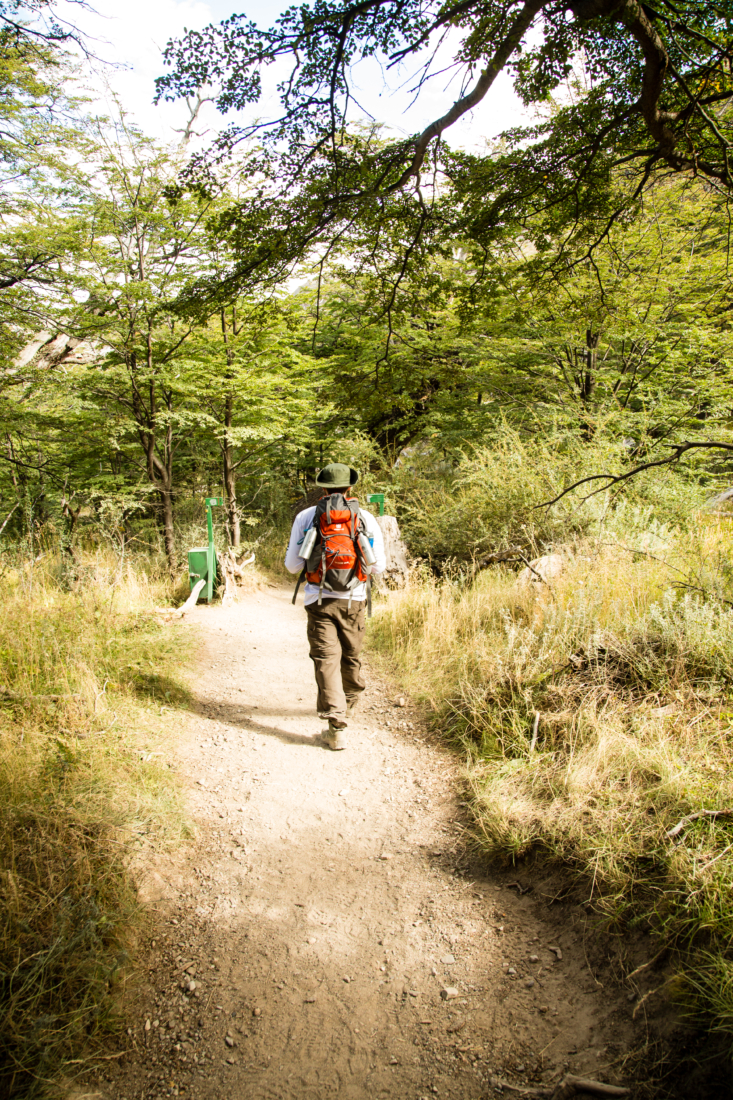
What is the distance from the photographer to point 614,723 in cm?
353

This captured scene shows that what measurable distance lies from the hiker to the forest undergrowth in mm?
1007

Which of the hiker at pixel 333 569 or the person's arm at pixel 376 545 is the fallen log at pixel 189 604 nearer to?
the hiker at pixel 333 569

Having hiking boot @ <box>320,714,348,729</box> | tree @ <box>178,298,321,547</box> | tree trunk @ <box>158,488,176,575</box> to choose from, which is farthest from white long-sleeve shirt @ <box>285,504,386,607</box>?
tree trunk @ <box>158,488,176,575</box>

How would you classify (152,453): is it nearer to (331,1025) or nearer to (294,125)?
(294,125)

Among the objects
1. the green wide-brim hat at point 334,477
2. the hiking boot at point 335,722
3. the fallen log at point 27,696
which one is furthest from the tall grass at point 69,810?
the green wide-brim hat at point 334,477

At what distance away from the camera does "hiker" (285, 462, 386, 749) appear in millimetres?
4637

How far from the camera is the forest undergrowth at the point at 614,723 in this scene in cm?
244

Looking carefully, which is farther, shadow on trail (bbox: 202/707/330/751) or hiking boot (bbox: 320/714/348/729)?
shadow on trail (bbox: 202/707/330/751)

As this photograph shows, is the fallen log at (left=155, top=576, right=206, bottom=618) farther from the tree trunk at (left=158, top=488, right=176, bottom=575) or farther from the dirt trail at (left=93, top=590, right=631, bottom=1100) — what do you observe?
the dirt trail at (left=93, top=590, right=631, bottom=1100)

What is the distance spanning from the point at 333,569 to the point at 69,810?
Answer: 2.41 m

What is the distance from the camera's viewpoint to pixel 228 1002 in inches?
99.0

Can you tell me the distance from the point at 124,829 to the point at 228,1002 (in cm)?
108

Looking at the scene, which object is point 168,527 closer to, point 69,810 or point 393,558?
point 393,558

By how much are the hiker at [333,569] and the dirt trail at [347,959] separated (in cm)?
65
